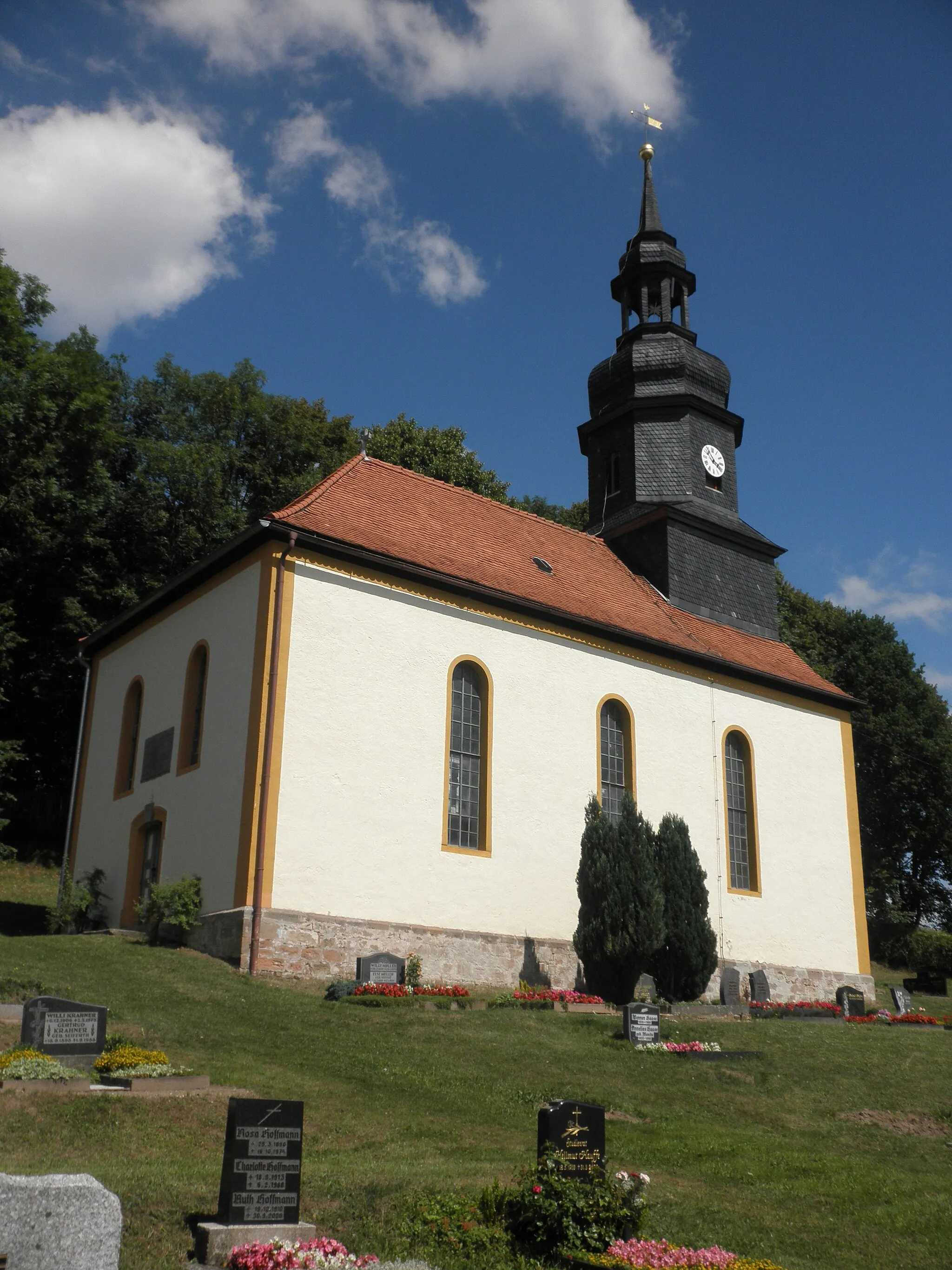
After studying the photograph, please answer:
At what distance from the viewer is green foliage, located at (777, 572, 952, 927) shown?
4184 cm

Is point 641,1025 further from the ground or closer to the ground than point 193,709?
closer to the ground

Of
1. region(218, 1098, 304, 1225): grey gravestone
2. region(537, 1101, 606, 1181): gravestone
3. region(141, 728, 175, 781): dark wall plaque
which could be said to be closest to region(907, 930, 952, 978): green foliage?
region(141, 728, 175, 781): dark wall plaque

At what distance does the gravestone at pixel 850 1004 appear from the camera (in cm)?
2117

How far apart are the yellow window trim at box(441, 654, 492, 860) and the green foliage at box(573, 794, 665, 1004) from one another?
169 centimetres

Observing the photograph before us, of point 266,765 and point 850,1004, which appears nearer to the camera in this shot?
point 266,765

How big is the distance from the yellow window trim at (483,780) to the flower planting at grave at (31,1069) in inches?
389

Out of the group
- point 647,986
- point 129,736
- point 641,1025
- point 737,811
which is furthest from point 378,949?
point 737,811

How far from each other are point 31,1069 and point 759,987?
51.0 ft

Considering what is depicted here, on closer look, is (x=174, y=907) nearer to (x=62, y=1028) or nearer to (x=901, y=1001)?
(x=62, y=1028)

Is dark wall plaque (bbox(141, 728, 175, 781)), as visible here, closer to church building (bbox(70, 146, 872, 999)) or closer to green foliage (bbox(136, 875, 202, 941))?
church building (bbox(70, 146, 872, 999))

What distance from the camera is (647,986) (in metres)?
19.8

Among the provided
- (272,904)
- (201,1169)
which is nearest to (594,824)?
(272,904)

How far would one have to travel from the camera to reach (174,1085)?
10.4 metres

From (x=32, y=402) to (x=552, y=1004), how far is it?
19529 millimetres
